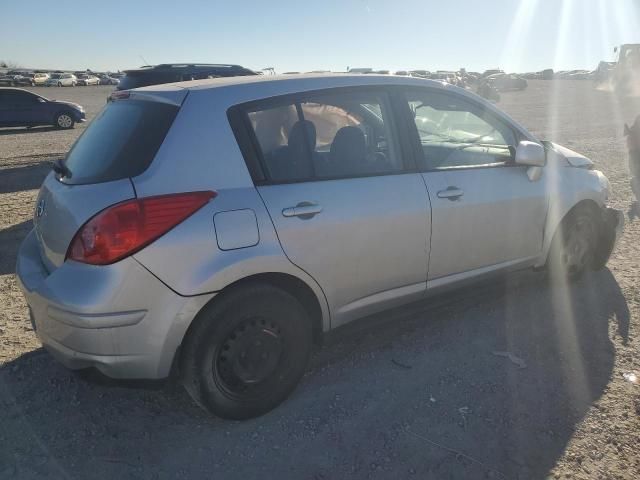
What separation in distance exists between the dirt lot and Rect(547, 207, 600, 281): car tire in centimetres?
28

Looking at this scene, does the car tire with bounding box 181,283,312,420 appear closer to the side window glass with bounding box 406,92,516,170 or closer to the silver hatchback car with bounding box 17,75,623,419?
the silver hatchback car with bounding box 17,75,623,419

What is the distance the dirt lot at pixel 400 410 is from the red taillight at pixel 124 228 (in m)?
0.70

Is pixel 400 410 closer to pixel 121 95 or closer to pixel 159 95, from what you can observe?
pixel 159 95

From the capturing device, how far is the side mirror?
3.63 metres

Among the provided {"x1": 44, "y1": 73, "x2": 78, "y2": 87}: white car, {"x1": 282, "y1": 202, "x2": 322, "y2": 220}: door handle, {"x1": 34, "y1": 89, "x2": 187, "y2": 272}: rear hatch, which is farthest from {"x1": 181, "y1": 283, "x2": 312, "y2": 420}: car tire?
{"x1": 44, "y1": 73, "x2": 78, "y2": 87}: white car

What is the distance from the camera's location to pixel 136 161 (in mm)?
2547

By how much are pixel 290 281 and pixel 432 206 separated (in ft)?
3.53

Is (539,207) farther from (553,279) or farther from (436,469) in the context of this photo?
(436,469)

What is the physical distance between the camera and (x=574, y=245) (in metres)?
4.37

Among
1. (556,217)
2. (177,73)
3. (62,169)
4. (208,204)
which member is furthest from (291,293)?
(177,73)

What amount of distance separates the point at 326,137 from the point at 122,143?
3.76 feet

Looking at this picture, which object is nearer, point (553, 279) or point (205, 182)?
point (205, 182)

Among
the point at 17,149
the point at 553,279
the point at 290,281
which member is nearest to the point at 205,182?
the point at 290,281

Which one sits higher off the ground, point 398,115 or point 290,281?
point 398,115
